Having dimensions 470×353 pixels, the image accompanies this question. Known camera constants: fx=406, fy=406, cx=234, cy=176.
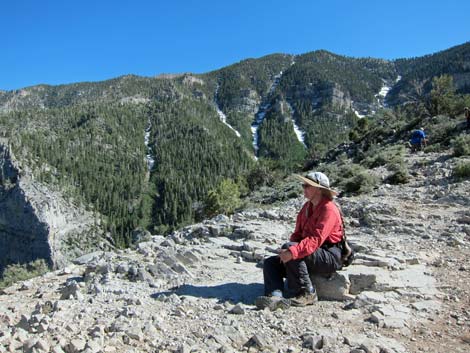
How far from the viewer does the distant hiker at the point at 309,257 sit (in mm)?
4953

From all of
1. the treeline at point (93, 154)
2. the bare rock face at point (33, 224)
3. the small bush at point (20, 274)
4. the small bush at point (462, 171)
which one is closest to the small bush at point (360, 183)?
the small bush at point (462, 171)

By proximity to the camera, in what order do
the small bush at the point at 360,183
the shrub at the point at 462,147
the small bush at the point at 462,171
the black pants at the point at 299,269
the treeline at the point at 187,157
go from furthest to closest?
1. the treeline at the point at 187,157
2. the shrub at the point at 462,147
3. the small bush at the point at 360,183
4. the small bush at the point at 462,171
5. the black pants at the point at 299,269

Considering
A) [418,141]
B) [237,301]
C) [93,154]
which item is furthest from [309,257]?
[93,154]

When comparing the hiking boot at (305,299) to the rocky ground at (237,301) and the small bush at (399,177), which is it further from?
the small bush at (399,177)

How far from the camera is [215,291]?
5672 millimetres

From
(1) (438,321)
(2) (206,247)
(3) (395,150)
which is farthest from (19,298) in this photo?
(3) (395,150)

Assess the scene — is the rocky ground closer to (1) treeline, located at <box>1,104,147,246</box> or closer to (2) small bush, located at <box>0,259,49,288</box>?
(2) small bush, located at <box>0,259,49,288</box>

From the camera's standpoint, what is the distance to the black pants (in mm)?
5070

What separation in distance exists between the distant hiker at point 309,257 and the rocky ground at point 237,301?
0.62 feet

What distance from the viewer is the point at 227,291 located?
5.69m

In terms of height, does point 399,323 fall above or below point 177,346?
below

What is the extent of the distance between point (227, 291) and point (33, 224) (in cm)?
9333

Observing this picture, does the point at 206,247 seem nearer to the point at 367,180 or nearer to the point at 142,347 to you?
the point at 142,347

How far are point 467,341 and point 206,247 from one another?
15.9 ft
